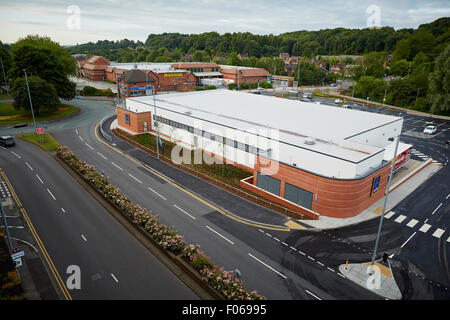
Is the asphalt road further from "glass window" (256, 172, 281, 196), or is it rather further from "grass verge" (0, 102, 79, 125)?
"grass verge" (0, 102, 79, 125)

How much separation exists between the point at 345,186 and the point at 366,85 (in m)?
82.2

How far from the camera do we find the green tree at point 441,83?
2746 inches

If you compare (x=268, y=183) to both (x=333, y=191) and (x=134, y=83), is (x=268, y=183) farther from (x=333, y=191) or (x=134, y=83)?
(x=134, y=83)

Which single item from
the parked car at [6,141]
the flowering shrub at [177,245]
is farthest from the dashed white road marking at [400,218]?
the parked car at [6,141]

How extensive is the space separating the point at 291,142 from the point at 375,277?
57.7 feet

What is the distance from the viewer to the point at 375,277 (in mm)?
21750

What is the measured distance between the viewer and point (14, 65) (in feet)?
221

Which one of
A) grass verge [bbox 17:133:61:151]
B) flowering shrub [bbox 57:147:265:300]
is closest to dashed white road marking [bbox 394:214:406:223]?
flowering shrub [bbox 57:147:265:300]

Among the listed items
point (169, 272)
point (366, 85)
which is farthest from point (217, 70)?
point (169, 272)

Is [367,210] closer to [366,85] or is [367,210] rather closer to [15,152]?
[15,152]

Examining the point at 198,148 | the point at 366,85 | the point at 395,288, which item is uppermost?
the point at 366,85

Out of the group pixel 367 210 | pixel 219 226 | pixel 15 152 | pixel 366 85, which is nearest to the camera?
pixel 219 226

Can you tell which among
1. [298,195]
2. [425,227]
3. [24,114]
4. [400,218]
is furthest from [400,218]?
[24,114]

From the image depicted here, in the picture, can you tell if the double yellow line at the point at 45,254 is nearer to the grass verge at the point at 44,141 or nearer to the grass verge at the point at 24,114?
the grass verge at the point at 44,141
